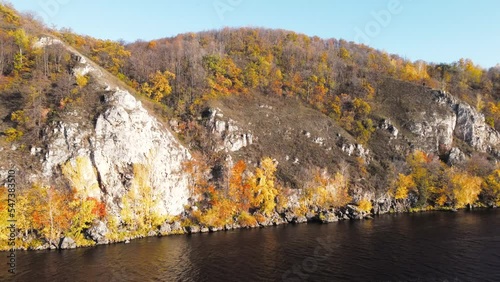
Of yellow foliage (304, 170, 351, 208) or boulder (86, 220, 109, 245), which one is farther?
yellow foliage (304, 170, 351, 208)

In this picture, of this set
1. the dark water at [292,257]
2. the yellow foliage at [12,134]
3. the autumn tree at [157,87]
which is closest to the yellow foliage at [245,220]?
the dark water at [292,257]

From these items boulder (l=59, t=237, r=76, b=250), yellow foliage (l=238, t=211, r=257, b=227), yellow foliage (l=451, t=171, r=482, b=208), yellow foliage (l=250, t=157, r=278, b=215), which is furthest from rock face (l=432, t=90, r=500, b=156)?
boulder (l=59, t=237, r=76, b=250)

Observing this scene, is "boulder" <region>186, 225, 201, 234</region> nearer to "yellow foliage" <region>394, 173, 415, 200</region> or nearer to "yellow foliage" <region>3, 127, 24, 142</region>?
"yellow foliage" <region>3, 127, 24, 142</region>

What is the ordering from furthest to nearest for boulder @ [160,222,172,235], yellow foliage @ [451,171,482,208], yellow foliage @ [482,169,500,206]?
yellow foliage @ [482,169,500,206] < yellow foliage @ [451,171,482,208] < boulder @ [160,222,172,235]

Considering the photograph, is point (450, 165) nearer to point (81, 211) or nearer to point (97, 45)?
point (81, 211)

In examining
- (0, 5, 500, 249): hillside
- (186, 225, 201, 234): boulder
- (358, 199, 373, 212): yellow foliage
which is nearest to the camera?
(0, 5, 500, 249): hillside

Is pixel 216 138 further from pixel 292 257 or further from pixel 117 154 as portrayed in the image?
pixel 292 257

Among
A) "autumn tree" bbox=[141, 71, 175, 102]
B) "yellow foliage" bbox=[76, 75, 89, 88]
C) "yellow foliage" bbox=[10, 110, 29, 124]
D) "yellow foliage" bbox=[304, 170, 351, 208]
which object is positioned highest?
"autumn tree" bbox=[141, 71, 175, 102]

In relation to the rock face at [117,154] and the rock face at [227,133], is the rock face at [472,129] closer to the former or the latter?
the rock face at [227,133]
